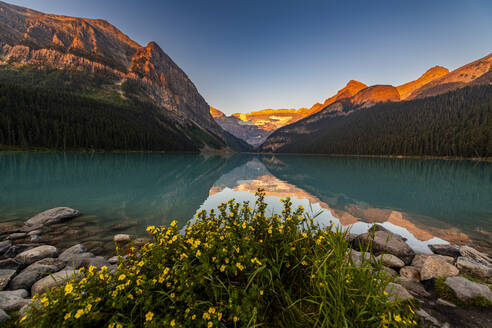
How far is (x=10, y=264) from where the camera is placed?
23.0 ft

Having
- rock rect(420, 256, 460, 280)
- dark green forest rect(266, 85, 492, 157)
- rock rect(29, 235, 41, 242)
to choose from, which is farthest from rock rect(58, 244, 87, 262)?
dark green forest rect(266, 85, 492, 157)

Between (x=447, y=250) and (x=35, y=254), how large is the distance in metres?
20.1

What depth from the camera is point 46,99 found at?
11125 centimetres

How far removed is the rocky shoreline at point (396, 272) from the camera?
14.6 ft

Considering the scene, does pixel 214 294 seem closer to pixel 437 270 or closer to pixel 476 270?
pixel 437 270

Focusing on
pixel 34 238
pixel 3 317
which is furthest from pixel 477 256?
pixel 34 238

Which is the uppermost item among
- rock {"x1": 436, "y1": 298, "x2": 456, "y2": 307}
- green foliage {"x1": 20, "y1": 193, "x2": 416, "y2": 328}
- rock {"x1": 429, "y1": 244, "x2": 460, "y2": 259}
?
green foliage {"x1": 20, "y1": 193, "x2": 416, "y2": 328}

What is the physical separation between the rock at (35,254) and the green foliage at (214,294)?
6.57 meters

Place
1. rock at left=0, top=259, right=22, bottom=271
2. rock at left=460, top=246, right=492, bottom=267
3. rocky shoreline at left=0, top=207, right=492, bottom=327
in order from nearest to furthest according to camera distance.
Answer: rocky shoreline at left=0, top=207, right=492, bottom=327
rock at left=0, top=259, right=22, bottom=271
rock at left=460, top=246, right=492, bottom=267

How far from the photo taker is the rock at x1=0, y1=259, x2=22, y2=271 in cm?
688

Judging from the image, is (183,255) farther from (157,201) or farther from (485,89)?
(485,89)

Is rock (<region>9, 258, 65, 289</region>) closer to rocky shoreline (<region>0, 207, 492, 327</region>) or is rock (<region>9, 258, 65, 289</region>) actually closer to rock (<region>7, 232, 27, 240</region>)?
rocky shoreline (<region>0, 207, 492, 327</region>)

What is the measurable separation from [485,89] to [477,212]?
263468 millimetres

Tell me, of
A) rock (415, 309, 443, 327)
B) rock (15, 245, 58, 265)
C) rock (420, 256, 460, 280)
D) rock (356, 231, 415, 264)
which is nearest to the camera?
rock (415, 309, 443, 327)
